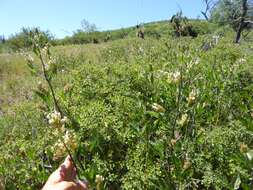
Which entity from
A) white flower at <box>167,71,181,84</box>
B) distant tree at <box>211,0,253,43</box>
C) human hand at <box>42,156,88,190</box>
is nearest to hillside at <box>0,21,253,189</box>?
white flower at <box>167,71,181,84</box>

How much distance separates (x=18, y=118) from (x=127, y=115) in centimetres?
128

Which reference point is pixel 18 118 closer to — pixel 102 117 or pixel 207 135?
pixel 102 117

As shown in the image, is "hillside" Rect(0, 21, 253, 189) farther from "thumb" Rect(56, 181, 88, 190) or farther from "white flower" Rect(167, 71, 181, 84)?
"thumb" Rect(56, 181, 88, 190)

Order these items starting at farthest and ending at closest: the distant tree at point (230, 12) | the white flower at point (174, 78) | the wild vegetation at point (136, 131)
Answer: the distant tree at point (230, 12)
the wild vegetation at point (136, 131)
the white flower at point (174, 78)

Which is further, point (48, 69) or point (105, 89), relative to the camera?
point (105, 89)

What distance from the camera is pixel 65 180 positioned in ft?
3.70

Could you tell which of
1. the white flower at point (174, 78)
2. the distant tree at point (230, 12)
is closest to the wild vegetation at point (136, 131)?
the white flower at point (174, 78)

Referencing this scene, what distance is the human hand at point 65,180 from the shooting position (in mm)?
1073

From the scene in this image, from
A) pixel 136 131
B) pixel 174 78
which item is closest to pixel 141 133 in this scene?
pixel 136 131

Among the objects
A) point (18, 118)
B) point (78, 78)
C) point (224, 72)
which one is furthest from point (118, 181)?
point (224, 72)

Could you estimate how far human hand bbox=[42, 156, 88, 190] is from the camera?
107 cm

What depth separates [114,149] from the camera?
2814 millimetres

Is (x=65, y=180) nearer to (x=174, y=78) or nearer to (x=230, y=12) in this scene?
(x=174, y=78)

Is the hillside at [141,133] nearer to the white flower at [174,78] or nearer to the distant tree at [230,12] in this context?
the white flower at [174,78]
